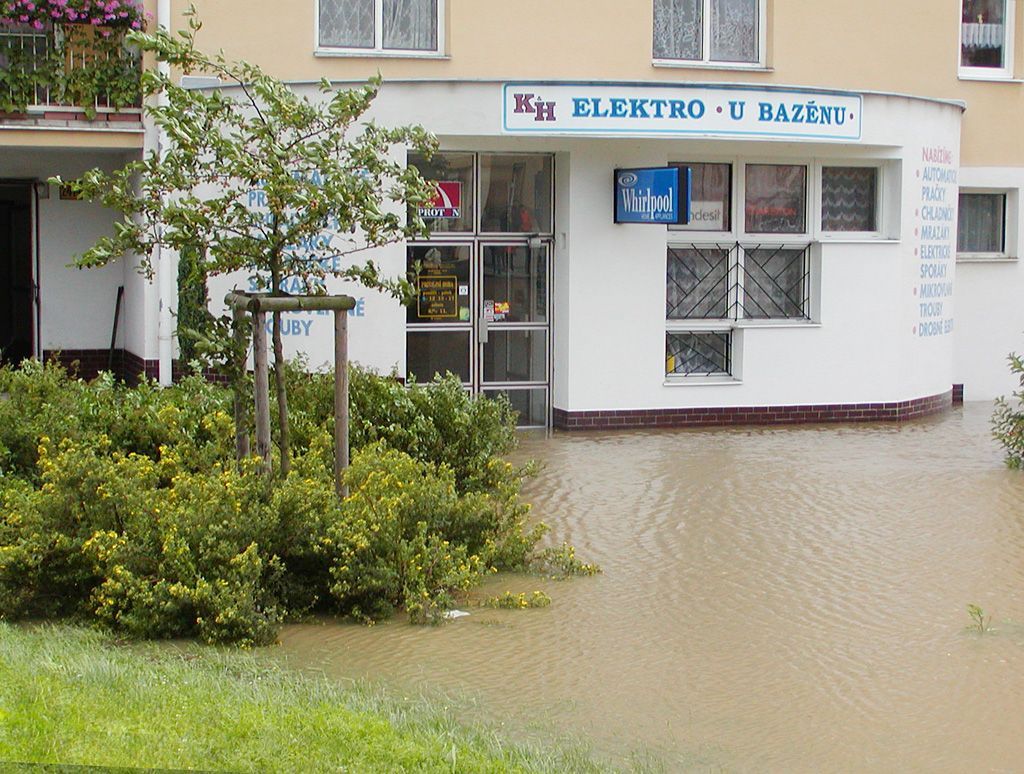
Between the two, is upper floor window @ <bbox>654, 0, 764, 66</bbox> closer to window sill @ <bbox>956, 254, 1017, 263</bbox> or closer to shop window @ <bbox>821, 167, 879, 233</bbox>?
shop window @ <bbox>821, 167, 879, 233</bbox>

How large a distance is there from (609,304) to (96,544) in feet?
28.6

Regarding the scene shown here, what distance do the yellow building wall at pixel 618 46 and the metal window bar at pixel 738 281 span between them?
6.50 feet

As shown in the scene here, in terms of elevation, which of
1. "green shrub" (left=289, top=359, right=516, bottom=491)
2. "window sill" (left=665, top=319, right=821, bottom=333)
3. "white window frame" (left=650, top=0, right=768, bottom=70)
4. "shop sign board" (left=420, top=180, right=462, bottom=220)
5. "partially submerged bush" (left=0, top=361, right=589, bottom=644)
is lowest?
"partially submerged bush" (left=0, top=361, right=589, bottom=644)

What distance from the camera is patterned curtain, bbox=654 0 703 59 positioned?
16.6 meters

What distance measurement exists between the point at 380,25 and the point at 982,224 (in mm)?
8064

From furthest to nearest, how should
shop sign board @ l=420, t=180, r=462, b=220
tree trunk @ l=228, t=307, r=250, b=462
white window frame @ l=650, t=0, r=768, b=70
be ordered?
white window frame @ l=650, t=0, r=768, b=70, shop sign board @ l=420, t=180, r=462, b=220, tree trunk @ l=228, t=307, r=250, b=462

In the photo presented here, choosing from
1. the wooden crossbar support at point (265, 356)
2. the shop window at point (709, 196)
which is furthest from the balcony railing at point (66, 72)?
the wooden crossbar support at point (265, 356)

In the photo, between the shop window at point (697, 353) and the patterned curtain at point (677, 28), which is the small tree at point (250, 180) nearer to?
the shop window at point (697, 353)

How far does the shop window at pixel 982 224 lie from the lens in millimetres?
18750

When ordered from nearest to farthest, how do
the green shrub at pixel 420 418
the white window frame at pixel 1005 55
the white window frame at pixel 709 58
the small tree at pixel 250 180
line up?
1. the small tree at pixel 250 180
2. the green shrub at pixel 420 418
3. the white window frame at pixel 709 58
4. the white window frame at pixel 1005 55

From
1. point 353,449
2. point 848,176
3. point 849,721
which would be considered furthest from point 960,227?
point 849,721

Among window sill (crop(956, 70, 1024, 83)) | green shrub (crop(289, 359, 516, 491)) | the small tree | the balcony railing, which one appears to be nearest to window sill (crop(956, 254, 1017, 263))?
window sill (crop(956, 70, 1024, 83))

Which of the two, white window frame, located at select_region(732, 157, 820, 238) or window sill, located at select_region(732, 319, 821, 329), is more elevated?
white window frame, located at select_region(732, 157, 820, 238)

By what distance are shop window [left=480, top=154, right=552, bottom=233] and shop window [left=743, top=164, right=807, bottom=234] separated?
7.25ft
